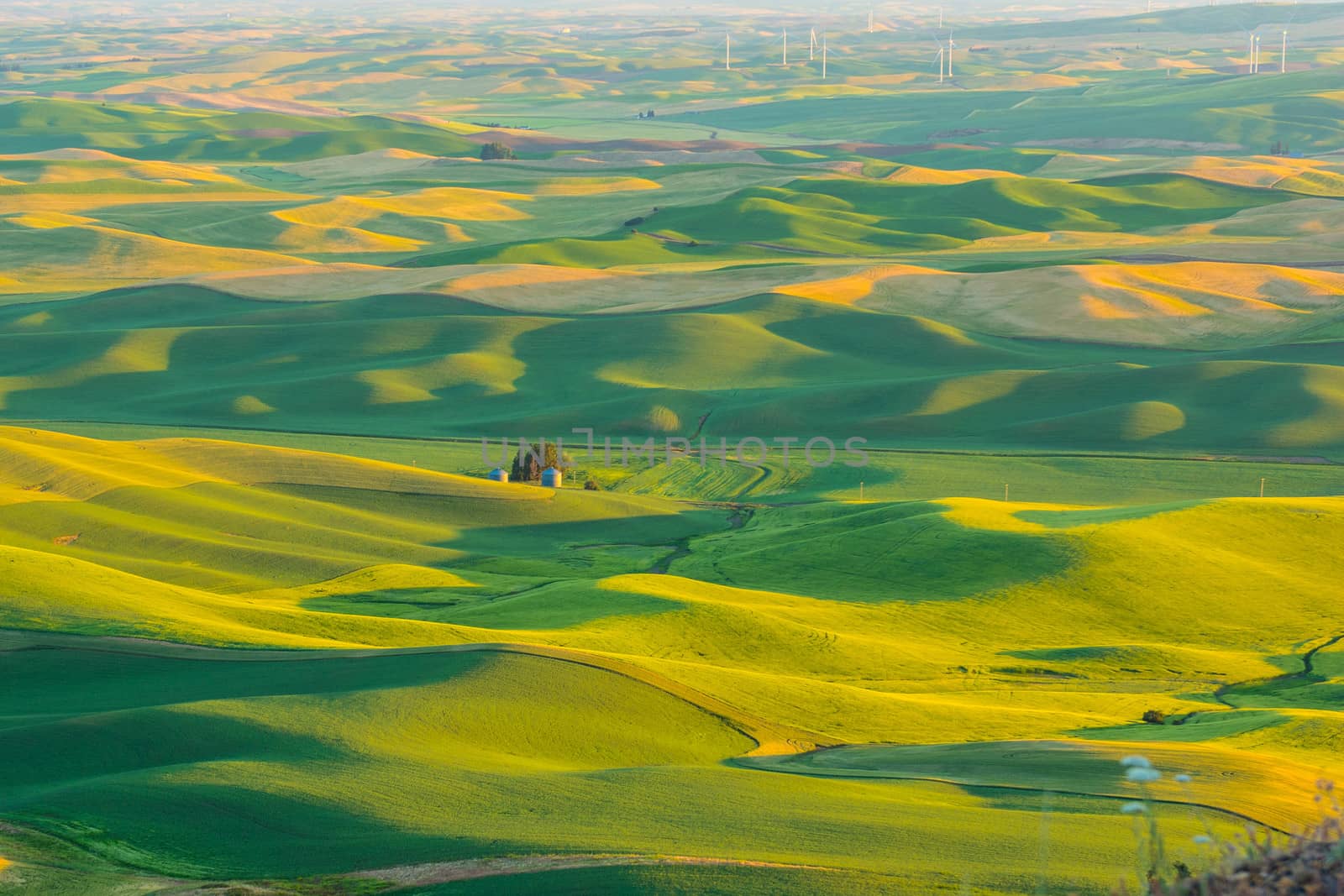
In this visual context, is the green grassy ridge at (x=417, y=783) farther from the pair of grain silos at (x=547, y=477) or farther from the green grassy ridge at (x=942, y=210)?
the green grassy ridge at (x=942, y=210)

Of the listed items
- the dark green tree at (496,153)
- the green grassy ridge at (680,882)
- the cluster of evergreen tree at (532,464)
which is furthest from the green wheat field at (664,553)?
the dark green tree at (496,153)

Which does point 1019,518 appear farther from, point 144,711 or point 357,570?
point 144,711

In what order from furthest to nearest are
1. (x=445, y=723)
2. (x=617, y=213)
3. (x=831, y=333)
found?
1. (x=617, y=213)
2. (x=831, y=333)
3. (x=445, y=723)

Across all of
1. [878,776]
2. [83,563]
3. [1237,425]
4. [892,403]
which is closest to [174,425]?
[892,403]

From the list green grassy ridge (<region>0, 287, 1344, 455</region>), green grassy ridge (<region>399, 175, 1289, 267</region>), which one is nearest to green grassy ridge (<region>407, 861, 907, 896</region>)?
green grassy ridge (<region>0, 287, 1344, 455</region>)

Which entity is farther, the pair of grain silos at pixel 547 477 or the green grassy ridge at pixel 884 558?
the pair of grain silos at pixel 547 477

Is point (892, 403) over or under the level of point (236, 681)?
under

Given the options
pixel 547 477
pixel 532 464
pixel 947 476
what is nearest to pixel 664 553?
pixel 547 477
